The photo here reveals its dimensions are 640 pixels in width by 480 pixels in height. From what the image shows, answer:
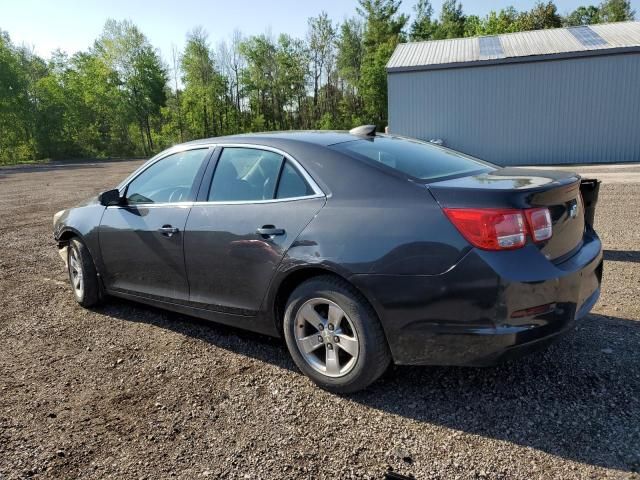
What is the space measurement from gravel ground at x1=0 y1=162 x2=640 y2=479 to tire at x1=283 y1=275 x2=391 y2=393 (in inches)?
6.1

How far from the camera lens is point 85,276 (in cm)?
449

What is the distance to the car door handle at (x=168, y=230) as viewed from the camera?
11.8 ft

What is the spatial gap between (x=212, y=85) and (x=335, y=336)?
5545 cm

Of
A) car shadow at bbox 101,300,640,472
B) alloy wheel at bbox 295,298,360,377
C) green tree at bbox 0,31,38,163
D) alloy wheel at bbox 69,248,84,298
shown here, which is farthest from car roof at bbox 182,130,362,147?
green tree at bbox 0,31,38,163

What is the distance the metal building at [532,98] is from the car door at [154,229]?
16986mm

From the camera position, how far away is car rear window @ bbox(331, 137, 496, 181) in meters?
2.96

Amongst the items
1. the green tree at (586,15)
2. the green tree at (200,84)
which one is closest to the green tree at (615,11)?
the green tree at (586,15)

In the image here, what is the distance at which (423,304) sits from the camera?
8.23 ft

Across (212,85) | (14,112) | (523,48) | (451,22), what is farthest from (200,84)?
(523,48)

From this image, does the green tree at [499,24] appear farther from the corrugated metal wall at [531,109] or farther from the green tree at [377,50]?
the corrugated metal wall at [531,109]

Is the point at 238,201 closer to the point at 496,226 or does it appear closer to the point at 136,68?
the point at 496,226

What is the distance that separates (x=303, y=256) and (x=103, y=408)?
155 cm

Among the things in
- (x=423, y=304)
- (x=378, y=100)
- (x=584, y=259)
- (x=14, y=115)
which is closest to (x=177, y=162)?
(x=423, y=304)

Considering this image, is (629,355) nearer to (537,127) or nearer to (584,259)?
(584,259)
